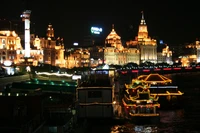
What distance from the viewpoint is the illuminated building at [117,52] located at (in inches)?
4670

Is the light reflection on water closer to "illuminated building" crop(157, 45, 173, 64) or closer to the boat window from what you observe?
the boat window

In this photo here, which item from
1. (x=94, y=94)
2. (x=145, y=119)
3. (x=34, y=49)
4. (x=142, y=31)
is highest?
(x=142, y=31)

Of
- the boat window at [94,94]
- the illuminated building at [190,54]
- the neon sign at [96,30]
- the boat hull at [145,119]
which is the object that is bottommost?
the boat hull at [145,119]

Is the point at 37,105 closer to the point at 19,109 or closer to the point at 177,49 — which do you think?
the point at 19,109

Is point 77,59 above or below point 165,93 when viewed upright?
above

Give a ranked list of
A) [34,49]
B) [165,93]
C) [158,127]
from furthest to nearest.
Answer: [34,49] < [165,93] < [158,127]

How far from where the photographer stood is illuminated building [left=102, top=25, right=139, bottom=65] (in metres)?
119

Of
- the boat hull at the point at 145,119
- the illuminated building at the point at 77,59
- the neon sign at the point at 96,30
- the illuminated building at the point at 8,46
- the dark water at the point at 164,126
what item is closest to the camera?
the dark water at the point at 164,126

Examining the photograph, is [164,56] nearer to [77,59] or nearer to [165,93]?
[77,59]

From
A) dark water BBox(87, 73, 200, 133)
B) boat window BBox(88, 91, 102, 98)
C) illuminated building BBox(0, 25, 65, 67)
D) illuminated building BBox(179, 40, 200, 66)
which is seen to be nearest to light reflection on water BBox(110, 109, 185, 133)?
dark water BBox(87, 73, 200, 133)

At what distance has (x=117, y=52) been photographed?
395 feet

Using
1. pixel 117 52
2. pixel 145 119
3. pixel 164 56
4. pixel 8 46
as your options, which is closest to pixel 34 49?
pixel 8 46

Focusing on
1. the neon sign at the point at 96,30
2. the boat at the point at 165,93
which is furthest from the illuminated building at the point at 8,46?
the neon sign at the point at 96,30

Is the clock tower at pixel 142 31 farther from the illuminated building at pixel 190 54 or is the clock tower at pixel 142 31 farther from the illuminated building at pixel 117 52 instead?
the illuminated building at pixel 190 54
